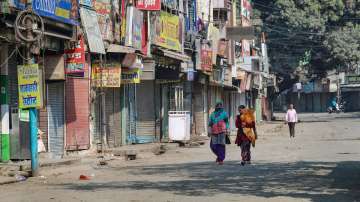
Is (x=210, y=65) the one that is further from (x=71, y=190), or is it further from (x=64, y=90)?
(x=71, y=190)

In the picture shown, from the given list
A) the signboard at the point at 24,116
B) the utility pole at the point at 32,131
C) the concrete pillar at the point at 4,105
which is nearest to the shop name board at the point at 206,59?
the signboard at the point at 24,116

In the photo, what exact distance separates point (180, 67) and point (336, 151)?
10.8m

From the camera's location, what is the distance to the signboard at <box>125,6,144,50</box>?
2680cm

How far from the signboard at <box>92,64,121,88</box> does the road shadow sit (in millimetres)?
5541

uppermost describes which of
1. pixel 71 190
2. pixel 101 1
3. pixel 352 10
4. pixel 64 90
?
pixel 352 10

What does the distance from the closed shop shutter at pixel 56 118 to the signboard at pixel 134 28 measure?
4.66 meters

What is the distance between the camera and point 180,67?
33781 mm

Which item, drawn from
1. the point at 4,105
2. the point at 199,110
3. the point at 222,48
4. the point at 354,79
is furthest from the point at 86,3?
the point at 354,79

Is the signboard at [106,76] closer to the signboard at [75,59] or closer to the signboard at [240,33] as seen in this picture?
the signboard at [75,59]

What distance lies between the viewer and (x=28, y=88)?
1633 cm

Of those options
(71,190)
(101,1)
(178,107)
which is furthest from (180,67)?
(71,190)

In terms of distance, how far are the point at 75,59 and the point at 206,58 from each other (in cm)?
1751

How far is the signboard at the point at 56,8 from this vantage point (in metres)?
18.1

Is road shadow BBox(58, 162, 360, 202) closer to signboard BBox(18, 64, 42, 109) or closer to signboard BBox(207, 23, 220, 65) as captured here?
signboard BBox(18, 64, 42, 109)
